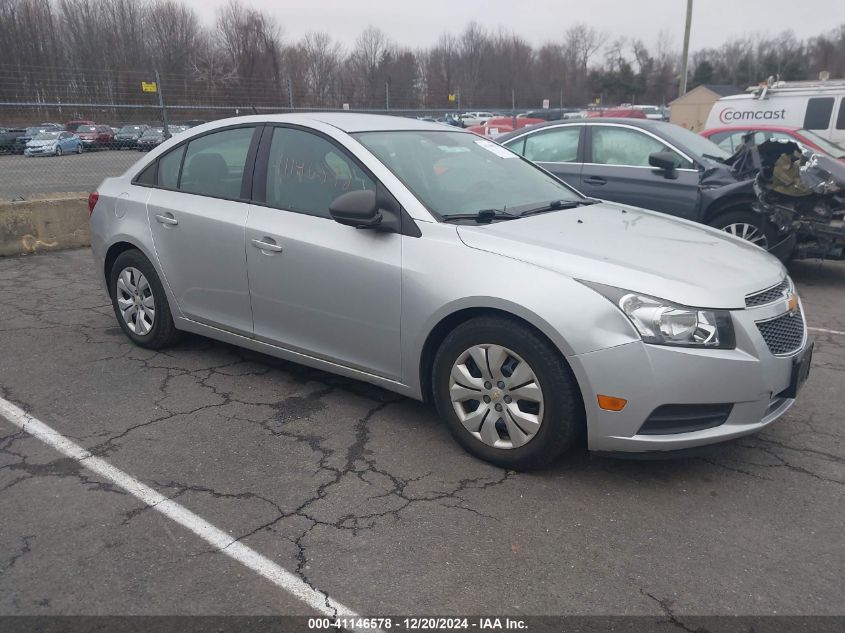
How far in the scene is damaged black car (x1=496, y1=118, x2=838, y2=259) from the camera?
275 inches

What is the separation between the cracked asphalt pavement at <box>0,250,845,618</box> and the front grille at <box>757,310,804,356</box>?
514 millimetres

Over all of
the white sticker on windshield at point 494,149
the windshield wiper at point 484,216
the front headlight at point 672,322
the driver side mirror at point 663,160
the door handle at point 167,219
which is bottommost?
the front headlight at point 672,322

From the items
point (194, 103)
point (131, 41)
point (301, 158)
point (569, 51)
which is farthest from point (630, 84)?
point (301, 158)

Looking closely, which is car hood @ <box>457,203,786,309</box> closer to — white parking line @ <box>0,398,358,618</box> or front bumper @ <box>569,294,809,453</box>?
front bumper @ <box>569,294,809,453</box>

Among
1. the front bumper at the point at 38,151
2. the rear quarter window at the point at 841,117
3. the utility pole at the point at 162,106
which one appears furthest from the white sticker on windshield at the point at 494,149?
the rear quarter window at the point at 841,117

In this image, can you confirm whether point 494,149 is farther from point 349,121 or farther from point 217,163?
point 217,163

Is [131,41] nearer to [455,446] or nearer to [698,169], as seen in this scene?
[698,169]

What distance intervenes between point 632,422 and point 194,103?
1124 cm

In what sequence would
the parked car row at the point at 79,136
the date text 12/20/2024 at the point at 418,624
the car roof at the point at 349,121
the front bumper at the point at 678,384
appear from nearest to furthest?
the date text 12/20/2024 at the point at 418,624 < the front bumper at the point at 678,384 < the car roof at the point at 349,121 < the parked car row at the point at 79,136

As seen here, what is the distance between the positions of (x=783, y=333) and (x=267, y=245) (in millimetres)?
2708

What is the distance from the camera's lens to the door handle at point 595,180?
293 inches

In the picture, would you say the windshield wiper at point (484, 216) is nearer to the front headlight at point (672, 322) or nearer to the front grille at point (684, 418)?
the front headlight at point (672, 322)

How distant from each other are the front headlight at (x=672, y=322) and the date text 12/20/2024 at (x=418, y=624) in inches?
50.3

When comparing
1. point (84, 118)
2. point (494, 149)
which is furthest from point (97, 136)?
point (494, 149)
